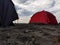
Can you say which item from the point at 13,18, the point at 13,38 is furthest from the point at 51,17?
the point at 13,38

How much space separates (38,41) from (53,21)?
36.3ft

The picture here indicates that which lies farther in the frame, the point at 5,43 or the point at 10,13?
the point at 10,13

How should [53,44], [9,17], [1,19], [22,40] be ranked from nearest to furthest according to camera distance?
[53,44]
[22,40]
[1,19]
[9,17]

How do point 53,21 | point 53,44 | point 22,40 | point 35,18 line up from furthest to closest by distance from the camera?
point 35,18
point 53,21
point 22,40
point 53,44

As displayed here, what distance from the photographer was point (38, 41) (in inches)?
224

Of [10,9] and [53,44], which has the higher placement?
[10,9]

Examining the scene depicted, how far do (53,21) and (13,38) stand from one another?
10869 millimetres

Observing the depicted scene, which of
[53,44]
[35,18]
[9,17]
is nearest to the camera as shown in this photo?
[53,44]

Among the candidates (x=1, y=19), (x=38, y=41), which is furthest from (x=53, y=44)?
(x=1, y=19)

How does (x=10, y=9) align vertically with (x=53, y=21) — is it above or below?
above

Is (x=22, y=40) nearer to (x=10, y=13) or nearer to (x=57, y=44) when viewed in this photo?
(x=57, y=44)

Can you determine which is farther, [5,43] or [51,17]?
[51,17]

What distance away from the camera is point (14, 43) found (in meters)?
5.50

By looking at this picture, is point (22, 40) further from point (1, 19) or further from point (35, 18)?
point (35, 18)
